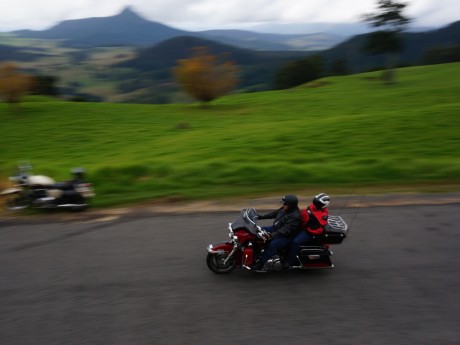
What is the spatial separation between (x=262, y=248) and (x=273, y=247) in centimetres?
31

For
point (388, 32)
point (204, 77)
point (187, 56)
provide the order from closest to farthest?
point (204, 77)
point (388, 32)
point (187, 56)

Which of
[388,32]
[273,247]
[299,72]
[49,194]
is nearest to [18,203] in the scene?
[49,194]

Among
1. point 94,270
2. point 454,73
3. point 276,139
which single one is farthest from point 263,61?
point 94,270

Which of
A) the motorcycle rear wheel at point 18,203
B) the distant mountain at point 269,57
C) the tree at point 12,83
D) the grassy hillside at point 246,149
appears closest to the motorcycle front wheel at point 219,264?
the grassy hillside at point 246,149

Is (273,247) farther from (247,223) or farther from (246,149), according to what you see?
(246,149)

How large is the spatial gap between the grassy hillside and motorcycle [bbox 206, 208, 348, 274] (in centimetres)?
508

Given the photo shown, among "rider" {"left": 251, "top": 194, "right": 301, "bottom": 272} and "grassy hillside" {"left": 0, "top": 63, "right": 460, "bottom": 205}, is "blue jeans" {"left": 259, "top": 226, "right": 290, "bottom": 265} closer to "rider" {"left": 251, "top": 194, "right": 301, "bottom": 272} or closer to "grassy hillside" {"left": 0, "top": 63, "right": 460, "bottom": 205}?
"rider" {"left": 251, "top": 194, "right": 301, "bottom": 272}

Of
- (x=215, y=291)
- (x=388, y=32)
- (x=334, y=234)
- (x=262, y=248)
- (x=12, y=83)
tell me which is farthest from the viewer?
(x=388, y=32)

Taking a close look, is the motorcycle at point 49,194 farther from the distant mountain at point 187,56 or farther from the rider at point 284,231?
the distant mountain at point 187,56

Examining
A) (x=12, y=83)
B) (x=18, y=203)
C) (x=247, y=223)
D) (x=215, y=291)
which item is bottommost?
(x=18, y=203)

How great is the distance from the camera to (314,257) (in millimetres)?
8047

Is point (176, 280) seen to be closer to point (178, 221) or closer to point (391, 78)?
point (178, 221)

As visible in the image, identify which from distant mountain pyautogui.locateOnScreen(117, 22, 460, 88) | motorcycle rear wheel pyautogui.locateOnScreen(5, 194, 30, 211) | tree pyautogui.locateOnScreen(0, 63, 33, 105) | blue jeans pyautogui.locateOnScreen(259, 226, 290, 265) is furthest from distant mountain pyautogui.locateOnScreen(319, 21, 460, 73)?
blue jeans pyautogui.locateOnScreen(259, 226, 290, 265)

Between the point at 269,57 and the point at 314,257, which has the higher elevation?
the point at 314,257
